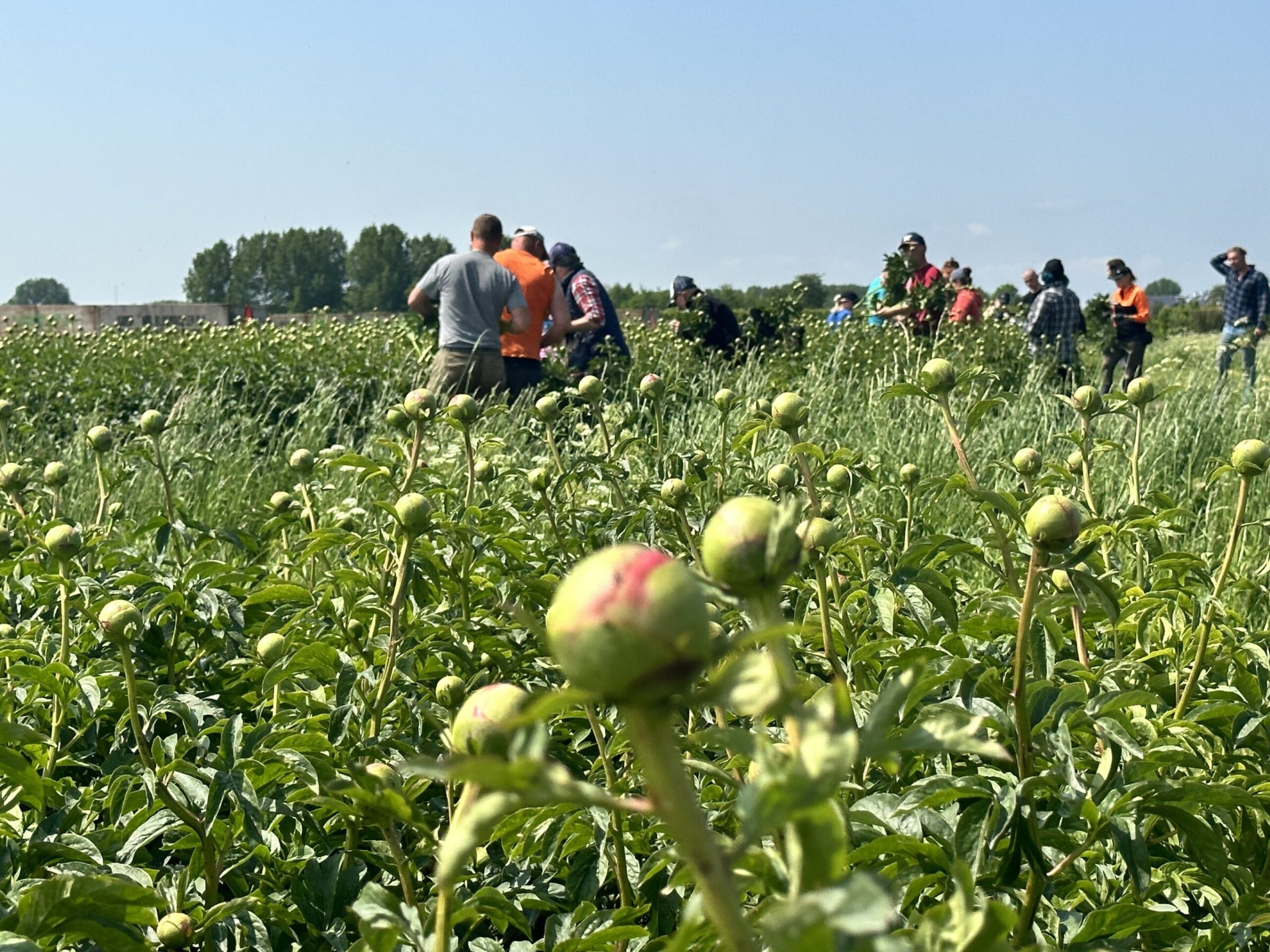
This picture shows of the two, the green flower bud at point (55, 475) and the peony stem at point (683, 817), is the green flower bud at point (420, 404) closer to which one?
the green flower bud at point (55, 475)

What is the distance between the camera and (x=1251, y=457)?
1.73m

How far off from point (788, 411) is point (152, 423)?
160 centimetres

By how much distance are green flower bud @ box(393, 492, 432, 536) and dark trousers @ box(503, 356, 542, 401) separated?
5653mm

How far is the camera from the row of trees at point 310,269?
87250 mm

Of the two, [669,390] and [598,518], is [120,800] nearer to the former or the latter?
[598,518]

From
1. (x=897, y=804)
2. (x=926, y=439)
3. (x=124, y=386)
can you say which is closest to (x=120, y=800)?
(x=897, y=804)

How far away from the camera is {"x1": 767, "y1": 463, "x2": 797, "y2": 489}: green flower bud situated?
6.70 feet

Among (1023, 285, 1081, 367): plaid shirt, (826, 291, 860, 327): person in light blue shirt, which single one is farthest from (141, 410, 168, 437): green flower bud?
(826, 291, 860, 327): person in light blue shirt

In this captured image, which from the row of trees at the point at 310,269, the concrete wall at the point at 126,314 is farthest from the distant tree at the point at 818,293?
the row of trees at the point at 310,269

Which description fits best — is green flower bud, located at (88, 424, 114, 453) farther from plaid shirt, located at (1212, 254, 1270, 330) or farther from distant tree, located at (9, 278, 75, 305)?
distant tree, located at (9, 278, 75, 305)

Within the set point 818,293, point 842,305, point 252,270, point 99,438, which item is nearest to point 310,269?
point 252,270

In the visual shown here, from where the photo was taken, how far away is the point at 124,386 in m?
10.4

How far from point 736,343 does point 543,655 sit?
911cm

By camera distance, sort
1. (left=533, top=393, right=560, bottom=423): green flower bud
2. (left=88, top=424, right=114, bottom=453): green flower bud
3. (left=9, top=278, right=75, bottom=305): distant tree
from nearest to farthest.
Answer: (left=533, top=393, right=560, bottom=423): green flower bud, (left=88, top=424, right=114, bottom=453): green flower bud, (left=9, top=278, right=75, bottom=305): distant tree
